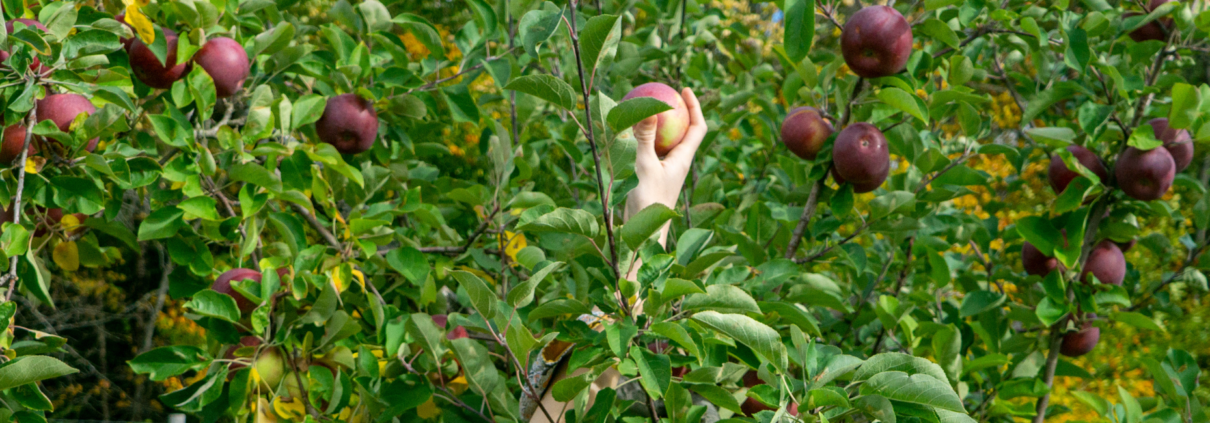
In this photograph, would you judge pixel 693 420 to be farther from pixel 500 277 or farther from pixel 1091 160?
pixel 1091 160

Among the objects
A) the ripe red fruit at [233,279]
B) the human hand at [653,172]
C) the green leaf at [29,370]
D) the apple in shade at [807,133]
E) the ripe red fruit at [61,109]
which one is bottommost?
the ripe red fruit at [233,279]

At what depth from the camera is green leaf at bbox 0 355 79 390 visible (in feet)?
3.22

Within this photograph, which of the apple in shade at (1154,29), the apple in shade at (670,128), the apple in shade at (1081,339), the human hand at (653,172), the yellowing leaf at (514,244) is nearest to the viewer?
the human hand at (653,172)

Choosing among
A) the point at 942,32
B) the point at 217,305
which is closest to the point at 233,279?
the point at 217,305

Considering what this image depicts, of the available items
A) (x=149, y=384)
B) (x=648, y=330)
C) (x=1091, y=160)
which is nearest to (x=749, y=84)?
(x=1091, y=160)

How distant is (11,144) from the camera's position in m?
1.22

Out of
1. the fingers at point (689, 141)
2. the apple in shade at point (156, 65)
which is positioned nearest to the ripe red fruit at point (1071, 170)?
the fingers at point (689, 141)

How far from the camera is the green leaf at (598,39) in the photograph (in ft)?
2.63

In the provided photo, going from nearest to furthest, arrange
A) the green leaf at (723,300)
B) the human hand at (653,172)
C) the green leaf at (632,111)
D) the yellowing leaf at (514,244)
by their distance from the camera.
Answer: the green leaf at (632,111) → the green leaf at (723,300) → the human hand at (653,172) → the yellowing leaf at (514,244)

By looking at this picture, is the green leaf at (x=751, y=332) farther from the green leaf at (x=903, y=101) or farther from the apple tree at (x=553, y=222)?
the green leaf at (x=903, y=101)

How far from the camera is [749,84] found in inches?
79.1

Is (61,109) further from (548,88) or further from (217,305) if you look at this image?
(548,88)

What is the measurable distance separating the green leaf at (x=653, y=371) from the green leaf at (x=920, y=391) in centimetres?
22

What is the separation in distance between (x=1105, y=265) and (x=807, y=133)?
677mm
